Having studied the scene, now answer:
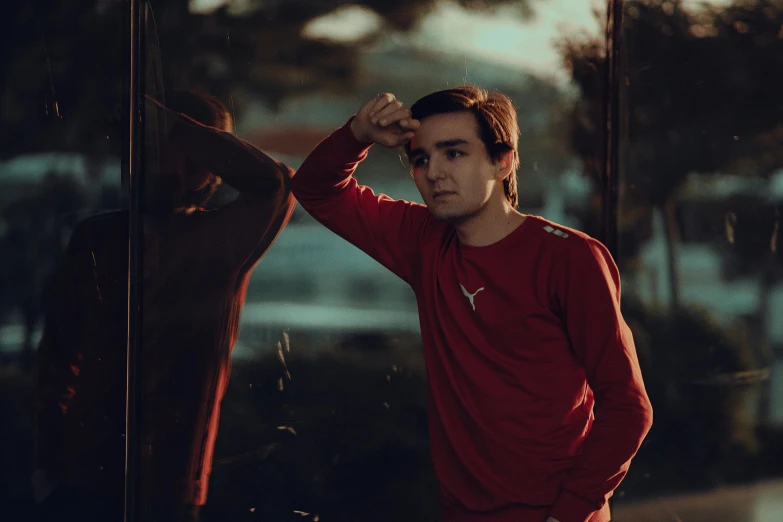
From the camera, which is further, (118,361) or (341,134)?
(118,361)

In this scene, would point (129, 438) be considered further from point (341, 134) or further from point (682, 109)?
point (682, 109)

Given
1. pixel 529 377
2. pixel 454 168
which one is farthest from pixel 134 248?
pixel 529 377

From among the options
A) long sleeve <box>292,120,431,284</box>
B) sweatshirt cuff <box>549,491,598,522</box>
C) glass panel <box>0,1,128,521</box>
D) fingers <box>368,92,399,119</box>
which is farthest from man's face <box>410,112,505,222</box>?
glass panel <box>0,1,128,521</box>

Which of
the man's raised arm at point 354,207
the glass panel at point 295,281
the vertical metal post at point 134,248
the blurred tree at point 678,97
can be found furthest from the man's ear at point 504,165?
the vertical metal post at point 134,248

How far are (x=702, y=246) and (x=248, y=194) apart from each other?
1.80 meters

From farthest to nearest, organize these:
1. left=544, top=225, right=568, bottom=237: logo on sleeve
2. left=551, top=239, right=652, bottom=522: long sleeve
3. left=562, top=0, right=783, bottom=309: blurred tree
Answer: left=562, top=0, right=783, bottom=309: blurred tree < left=544, top=225, right=568, bottom=237: logo on sleeve < left=551, top=239, right=652, bottom=522: long sleeve

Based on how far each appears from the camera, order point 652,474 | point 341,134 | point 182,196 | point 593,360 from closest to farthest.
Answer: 1. point 593,360
2. point 341,134
3. point 182,196
4. point 652,474

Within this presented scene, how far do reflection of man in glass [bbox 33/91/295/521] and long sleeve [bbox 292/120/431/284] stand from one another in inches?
25.4

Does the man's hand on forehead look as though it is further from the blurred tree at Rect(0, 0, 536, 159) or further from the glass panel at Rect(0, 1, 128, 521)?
the glass panel at Rect(0, 1, 128, 521)

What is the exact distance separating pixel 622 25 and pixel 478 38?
587mm

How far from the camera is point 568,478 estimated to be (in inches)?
90.0

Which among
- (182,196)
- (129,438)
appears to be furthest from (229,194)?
(129,438)

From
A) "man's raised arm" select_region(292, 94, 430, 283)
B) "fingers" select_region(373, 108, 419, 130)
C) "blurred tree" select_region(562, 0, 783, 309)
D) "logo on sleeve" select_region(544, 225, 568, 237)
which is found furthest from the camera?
"blurred tree" select_region(562, 0, 783, 309)

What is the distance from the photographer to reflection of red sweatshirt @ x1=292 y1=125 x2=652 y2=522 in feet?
7.37
